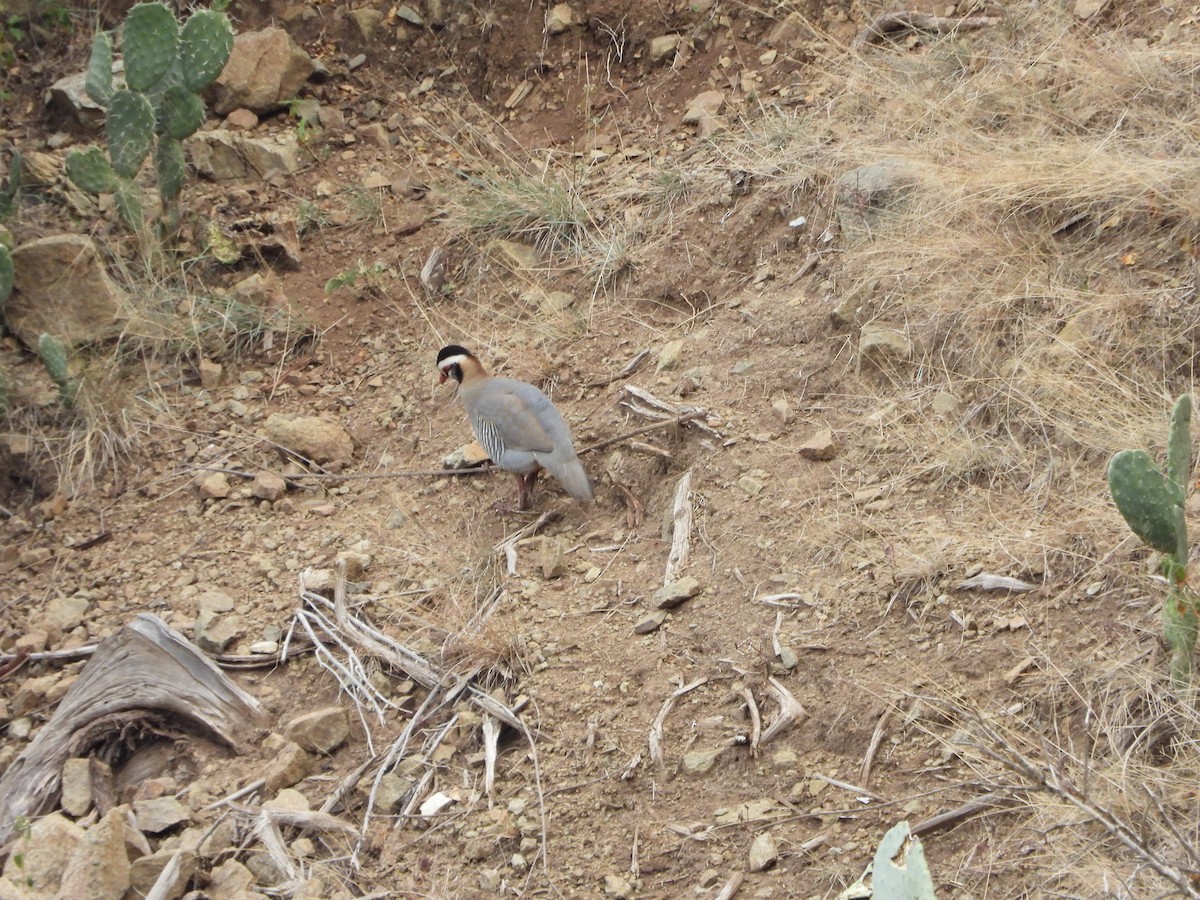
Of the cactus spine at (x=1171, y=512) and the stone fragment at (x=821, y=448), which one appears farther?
the stone fragment at (x=821, y=448)

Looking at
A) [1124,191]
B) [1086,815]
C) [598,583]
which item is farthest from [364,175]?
[1086,815]

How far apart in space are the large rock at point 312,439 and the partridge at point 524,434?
0.72 meters

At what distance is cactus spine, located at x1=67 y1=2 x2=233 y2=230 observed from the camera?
623 cm

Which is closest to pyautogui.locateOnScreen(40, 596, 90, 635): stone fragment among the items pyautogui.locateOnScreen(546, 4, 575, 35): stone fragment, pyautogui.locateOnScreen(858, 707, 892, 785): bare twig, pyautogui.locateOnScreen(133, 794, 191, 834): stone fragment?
pyautogui.locateOnScreen(133, 794, 191, 834): stone fragment

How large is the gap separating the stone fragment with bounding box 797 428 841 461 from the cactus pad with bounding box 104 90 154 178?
354cm

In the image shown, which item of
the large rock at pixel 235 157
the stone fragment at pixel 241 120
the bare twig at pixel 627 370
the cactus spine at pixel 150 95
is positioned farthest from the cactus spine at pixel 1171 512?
the stone fragment at pixel 241 120

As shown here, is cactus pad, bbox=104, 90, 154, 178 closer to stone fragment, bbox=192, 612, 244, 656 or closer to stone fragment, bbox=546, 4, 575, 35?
stone fragment, bbox=546, 4, 575, 35

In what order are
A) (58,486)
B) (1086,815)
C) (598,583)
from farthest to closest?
(58,486), (598,583), (1086,815)

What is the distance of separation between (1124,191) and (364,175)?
4.05 m

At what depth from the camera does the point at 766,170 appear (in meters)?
5.93

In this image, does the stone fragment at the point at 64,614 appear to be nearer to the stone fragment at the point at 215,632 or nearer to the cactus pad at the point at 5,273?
the stone fragment at the point at 215,632

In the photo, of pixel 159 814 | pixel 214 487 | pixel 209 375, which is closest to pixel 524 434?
pixel 214 487

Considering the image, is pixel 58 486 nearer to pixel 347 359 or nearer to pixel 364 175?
pixel 347 359

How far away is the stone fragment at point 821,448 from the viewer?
4.70 metres
